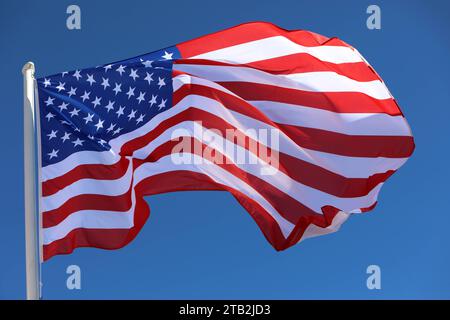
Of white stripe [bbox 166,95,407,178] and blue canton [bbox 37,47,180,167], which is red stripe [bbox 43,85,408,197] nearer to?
white stripe [bbox 166,95,407,178]

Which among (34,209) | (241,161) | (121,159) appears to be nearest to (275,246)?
(241,161)

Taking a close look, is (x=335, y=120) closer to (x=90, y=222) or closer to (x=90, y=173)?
(x=90, y=173)

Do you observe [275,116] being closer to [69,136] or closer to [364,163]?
[364,163]

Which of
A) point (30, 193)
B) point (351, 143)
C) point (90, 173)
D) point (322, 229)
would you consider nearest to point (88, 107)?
point (90, 173)

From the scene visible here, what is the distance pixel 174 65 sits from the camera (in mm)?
11938

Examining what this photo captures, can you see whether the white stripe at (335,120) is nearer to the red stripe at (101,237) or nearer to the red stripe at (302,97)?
the red stripe at (302,97)

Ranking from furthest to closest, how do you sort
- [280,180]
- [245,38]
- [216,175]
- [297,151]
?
[245,38]
[297,151]
[280,180]
[216,175]

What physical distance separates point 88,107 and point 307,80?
9.08 feet

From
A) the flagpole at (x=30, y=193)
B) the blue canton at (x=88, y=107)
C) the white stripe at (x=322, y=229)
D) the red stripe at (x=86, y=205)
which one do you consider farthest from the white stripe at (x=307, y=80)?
the flagpole at (x=30, y=193)

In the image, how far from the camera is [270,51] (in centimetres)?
1238

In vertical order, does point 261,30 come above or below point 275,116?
above

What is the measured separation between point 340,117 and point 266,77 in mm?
1052

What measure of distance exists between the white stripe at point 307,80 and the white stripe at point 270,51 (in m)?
0.17

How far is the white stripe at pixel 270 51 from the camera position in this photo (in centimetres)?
1232
